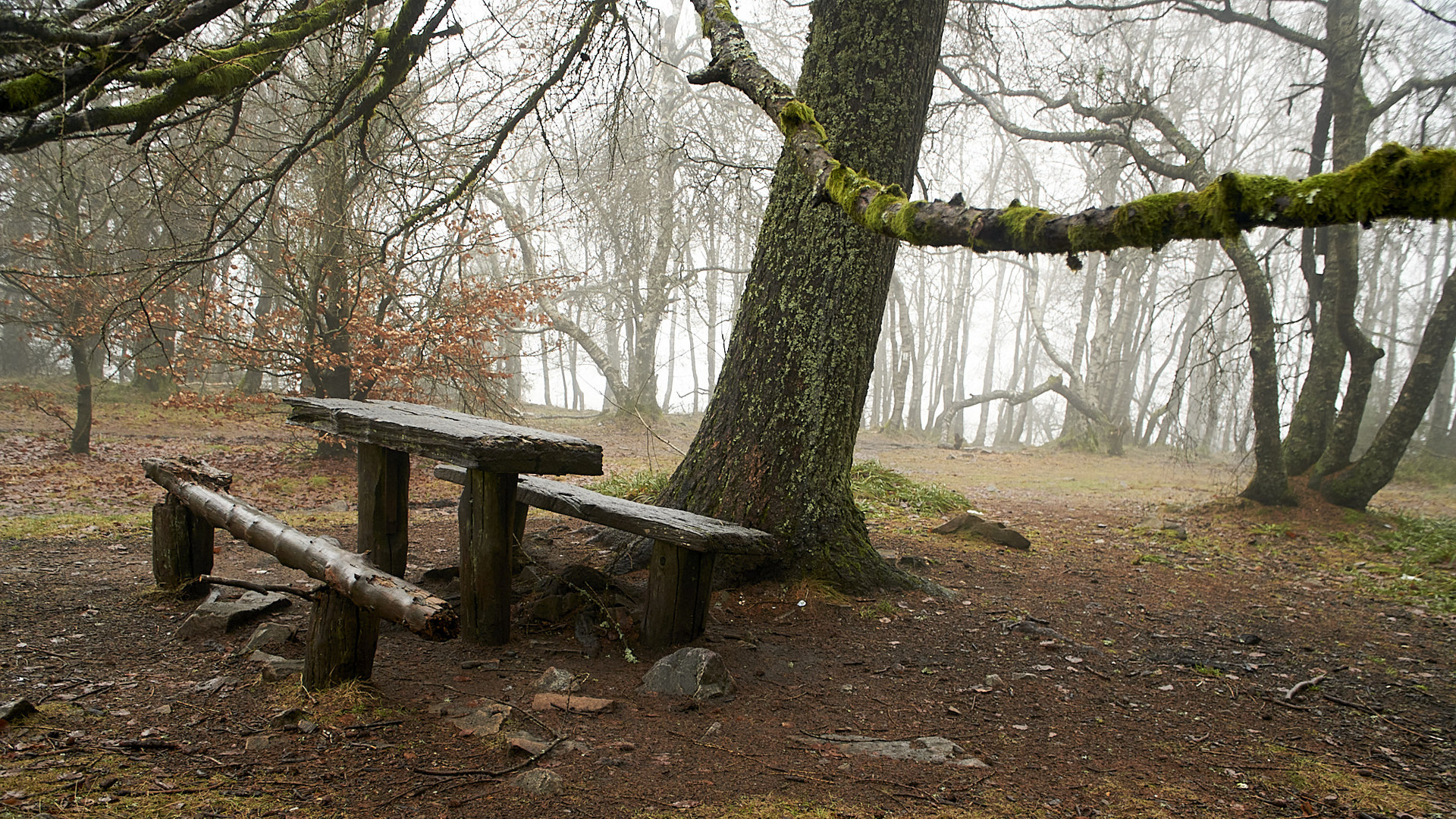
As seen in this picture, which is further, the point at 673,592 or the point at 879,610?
the point at 879,610

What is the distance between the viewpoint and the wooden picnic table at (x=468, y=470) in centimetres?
335

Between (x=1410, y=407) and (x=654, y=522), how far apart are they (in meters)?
9.33

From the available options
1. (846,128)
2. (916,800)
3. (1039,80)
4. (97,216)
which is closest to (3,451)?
(97,216)

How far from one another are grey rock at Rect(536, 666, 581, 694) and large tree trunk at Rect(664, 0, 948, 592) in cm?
152

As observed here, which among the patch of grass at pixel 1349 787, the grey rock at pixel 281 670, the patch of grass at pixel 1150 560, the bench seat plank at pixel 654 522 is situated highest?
the bench seat plank at pixel 654 522

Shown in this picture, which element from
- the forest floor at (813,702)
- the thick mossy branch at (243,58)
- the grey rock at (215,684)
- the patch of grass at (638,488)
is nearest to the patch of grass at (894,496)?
the forest floor at (813,702)

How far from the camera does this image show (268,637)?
11.8 feet

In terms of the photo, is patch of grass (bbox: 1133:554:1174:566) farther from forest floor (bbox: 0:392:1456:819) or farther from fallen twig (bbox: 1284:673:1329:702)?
fallen twig (bbox: 1284:673:1329:702)

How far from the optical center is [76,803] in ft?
7.08

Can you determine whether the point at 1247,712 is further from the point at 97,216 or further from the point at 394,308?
the point at 97,216

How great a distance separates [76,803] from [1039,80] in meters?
12.1

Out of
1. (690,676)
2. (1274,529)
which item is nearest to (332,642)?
(690,676)

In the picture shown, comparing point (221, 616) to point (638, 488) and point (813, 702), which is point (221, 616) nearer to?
point (813, 702)

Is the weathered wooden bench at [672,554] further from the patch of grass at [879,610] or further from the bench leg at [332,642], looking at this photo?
the patch of grass at [879,610]
